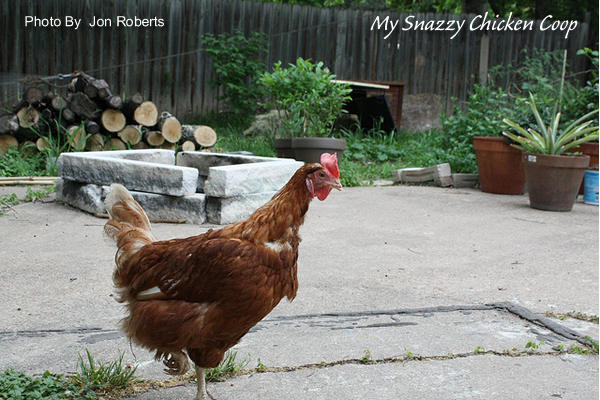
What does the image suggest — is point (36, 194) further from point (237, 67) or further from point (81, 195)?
point (237, 67)

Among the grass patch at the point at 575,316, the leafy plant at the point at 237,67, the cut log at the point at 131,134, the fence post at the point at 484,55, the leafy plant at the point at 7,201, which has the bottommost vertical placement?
the grass patch at the point at 575,316

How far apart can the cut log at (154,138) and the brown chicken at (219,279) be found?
23.9 feet

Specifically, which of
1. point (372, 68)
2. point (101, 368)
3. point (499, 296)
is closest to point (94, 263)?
point (101, 368)

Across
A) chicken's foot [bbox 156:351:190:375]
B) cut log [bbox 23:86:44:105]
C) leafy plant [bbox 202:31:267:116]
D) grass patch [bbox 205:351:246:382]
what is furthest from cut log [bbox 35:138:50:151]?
chicken's foot [bbox 156:351:190:375]

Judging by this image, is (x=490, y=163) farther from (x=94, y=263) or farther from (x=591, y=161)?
(x=94, y=263)

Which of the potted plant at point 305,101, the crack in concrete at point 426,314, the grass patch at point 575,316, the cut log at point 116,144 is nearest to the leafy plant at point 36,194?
the cut log at point 116,144

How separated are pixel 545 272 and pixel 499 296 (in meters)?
0.90

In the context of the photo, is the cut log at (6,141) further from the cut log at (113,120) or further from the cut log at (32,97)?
the cut log at (113,120)

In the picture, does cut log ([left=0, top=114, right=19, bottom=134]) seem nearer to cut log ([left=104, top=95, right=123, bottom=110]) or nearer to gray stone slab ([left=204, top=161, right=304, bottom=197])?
cut log ([left=104, top=95, right=123, bottom=110])

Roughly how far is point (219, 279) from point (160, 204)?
13.6 feet

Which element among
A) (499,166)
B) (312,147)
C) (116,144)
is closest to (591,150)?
(499,166)

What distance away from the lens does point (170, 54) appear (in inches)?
504

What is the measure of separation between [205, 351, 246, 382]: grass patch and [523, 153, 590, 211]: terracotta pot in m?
6.22

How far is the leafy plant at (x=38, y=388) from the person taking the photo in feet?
8.32
